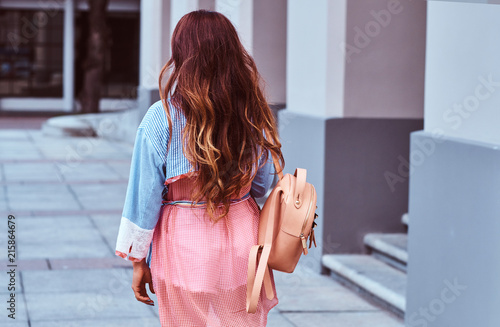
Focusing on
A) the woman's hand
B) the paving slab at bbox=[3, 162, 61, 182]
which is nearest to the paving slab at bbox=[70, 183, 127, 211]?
the paving slab at bbox=[3, 162, 61, 182]

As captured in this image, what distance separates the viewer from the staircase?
581cm

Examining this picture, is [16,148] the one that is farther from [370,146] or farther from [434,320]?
Result: [434,320]

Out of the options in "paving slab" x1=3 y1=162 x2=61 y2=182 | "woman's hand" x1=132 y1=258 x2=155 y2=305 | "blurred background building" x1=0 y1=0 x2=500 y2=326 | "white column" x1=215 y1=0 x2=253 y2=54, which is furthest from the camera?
"paving slab" x1=3 y1=162 x2=61 y2=182

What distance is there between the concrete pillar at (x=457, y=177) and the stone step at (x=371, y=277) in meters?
0.72

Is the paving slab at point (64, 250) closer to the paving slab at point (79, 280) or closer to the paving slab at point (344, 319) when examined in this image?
the paving slab at point (79, 280)

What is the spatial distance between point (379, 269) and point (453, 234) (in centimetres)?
205

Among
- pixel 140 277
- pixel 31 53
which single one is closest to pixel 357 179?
pixel 140 277

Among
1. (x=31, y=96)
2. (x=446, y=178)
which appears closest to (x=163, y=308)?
(x=446, y=178)

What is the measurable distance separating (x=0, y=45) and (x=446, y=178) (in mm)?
31475

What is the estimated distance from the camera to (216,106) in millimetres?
2979

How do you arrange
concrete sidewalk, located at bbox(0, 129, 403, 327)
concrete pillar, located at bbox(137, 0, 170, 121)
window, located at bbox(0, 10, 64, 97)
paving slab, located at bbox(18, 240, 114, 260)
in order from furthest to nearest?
1. window, located at bbox(0, 10, 64, 97)
2. concrete pillar, located at bbox(137, 0, 170, 121)
3. paving slab, located at bbox(18, 240, 114, 260)
4. concrete sidewalk, located at bbox(0, 129, 403, 327)

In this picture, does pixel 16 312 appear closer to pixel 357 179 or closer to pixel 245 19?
pixel 357 179

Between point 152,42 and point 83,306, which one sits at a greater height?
point 152,42

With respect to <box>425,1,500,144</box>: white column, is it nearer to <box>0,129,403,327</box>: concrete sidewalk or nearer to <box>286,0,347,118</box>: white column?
<box>0,129,403,327</box>: concrete sidewalk
